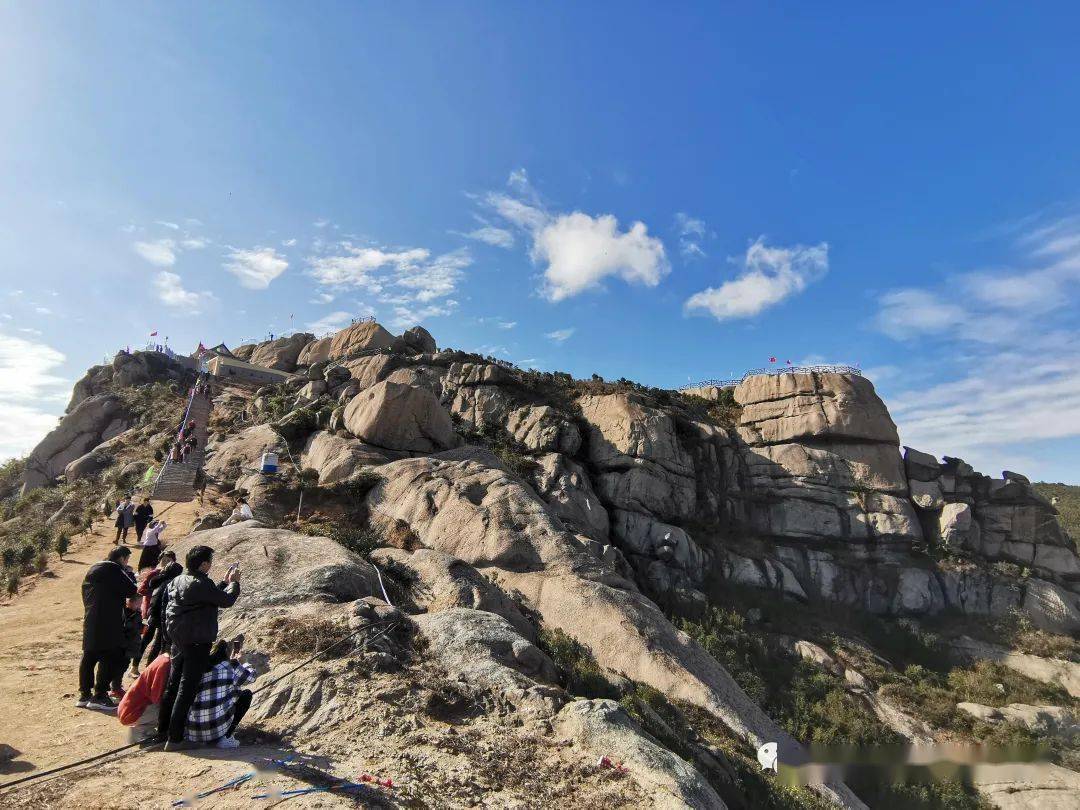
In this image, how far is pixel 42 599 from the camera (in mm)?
14500

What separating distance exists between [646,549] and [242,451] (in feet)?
71.9

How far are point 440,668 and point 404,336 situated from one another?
40.5 meters

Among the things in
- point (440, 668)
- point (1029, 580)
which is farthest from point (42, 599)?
point (1029, 580)

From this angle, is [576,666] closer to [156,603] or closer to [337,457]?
[156,603]

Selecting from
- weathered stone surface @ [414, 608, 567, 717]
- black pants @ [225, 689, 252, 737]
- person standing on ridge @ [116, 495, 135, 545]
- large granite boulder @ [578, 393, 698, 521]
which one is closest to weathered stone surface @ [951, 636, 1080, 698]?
large granite boulder @ [578, 393, 698, 521]

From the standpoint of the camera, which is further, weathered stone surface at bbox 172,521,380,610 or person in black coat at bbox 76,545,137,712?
weathered stone surface at bbox 172,521,380,610

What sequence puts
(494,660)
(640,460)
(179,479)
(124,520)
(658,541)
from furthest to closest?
1. (640,460)
2. (658,541)
3. (179,479)
4. (124,520)
5. (494,660)

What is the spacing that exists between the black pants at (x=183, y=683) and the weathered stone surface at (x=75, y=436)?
4459 centimetres

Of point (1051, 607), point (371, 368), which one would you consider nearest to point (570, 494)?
point (371, 368)

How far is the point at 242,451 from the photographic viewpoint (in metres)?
28.0

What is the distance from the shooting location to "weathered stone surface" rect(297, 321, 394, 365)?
48375 millimetres

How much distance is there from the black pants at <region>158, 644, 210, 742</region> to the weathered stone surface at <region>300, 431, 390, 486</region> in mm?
18026

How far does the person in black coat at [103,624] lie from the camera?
7.91 m

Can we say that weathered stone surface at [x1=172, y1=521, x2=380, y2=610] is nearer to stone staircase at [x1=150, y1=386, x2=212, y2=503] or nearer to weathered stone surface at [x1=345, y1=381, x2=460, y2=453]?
stone staircase at [x1=150, y1=386, x2=212, y2=503]
